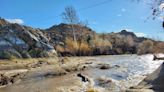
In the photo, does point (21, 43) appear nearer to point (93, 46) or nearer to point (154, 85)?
point (93, 46)

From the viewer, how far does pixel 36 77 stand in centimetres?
2589

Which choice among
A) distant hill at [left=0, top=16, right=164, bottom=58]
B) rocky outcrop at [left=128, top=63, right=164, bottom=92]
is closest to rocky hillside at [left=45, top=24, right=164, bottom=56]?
distant hill at [left=0, top=16, right=164, bottom=58]

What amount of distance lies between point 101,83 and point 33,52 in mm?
42121

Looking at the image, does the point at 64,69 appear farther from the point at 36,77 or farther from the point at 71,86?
the point at 71,86

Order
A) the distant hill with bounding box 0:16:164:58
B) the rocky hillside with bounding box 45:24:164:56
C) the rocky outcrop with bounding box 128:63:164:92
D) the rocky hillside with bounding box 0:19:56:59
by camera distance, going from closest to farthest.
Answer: the rocky outcrop with bounding box 128:63:164:92 → the distant hill with bounding box 0:16:164:58 → the rocky hillside with bounding box 0:19:56:59 → the rocky hillside with bounding box 45:24:164:56

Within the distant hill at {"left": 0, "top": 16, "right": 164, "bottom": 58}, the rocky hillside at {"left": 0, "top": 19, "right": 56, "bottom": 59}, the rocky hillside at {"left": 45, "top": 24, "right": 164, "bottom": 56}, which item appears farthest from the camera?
the rocky hillside at {"left": 45, "top": 24, "right": 164, "bottom": 56}

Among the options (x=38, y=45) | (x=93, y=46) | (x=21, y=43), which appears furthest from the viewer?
(x=93, y=46)

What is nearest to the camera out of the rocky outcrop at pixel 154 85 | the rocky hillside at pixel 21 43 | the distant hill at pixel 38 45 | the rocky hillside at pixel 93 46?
the rocky outcrop at pixel 154 85

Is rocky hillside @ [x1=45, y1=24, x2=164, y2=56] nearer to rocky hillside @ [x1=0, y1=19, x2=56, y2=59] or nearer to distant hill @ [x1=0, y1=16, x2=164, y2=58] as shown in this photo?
distant hill @ [x1=0, y1=16, x2=164, y2=58]

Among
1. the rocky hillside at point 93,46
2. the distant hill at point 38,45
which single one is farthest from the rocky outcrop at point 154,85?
the rocky hillside at point 93,46

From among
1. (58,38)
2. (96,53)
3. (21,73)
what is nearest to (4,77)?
(21,73)

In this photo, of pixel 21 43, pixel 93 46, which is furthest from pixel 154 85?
pixel 93 46

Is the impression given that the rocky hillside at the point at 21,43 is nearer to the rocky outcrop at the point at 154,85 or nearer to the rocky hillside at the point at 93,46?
the rocky hillside at the point at 93,46

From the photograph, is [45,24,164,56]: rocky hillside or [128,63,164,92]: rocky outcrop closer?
[128,63,164,92]: rocky outcrop
